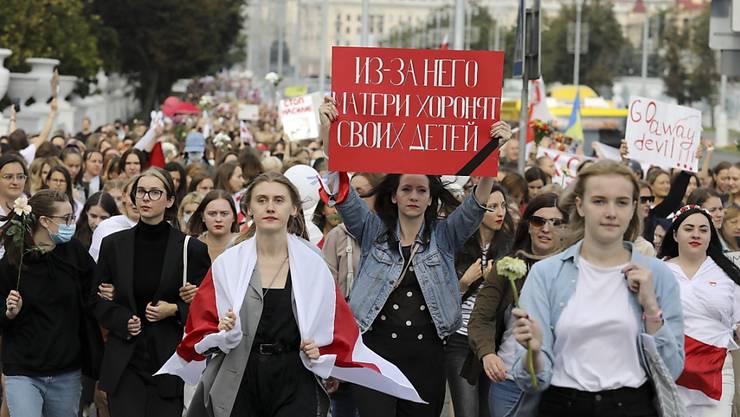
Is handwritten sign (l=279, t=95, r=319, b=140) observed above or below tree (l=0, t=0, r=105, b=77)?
below

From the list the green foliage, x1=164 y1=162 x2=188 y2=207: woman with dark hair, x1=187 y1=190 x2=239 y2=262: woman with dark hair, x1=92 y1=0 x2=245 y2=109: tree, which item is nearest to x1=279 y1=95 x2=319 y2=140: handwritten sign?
x1=164 y1=162 x2=188 y2=207: woman with dark hair

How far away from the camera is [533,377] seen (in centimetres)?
556

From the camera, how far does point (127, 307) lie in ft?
26.4

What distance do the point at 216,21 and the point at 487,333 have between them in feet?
181

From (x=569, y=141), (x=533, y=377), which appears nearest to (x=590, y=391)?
(x=533, y=377)

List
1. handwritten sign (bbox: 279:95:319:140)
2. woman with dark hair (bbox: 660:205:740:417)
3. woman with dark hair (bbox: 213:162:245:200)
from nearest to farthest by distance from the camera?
woman with dark hair (bbox: 660:205:740:417)
woman with dark hair (bbox: 213:162:245:200)
handwritten sign (bbox: 279:95:319:140)

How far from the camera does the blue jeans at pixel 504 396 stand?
7.24m

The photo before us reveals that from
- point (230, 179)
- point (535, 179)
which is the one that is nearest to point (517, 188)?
point (535, 179)

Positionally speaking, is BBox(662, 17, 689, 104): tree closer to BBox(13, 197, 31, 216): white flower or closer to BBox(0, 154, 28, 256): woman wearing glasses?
BBox(0, 154, 28, 256): woman wearing glasses

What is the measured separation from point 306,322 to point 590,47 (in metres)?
94.9

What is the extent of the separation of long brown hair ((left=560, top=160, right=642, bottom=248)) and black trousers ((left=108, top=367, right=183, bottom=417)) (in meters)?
2.72

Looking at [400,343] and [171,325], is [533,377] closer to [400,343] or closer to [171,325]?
[400,343]

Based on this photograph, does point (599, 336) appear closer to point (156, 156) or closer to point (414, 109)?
point (414, 109)

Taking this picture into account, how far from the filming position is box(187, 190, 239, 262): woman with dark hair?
952cm
